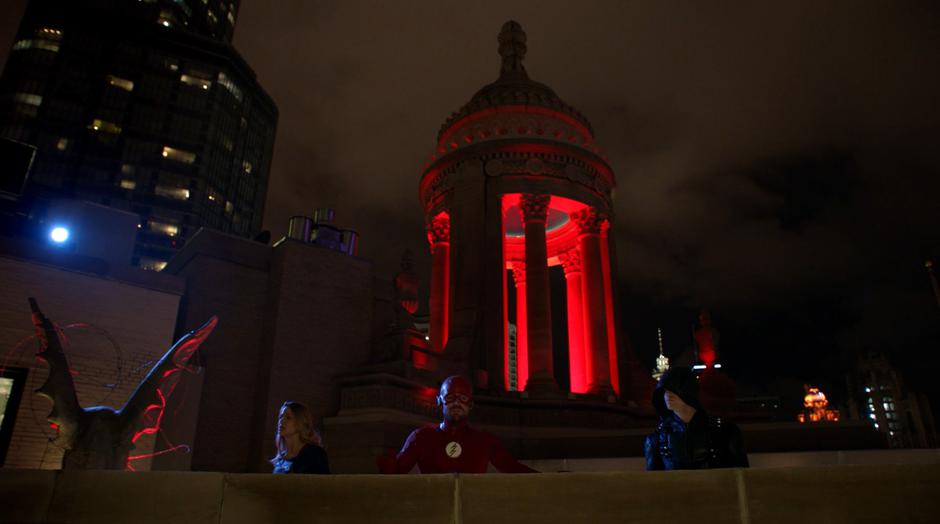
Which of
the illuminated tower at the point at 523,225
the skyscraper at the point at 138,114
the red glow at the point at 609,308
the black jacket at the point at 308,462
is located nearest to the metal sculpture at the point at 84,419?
the black jacket at the point at 308,462

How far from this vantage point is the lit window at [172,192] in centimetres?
7025

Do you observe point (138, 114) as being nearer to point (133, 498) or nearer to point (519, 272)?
point (519, 272)

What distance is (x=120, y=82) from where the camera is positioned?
72250 mm

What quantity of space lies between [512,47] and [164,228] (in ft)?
171

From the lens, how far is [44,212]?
1802 centimetres

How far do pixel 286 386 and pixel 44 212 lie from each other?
30.3 ft

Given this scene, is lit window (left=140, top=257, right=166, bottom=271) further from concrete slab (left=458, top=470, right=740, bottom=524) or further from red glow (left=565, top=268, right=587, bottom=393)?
concrete slab (left=458, top=470, right=740, bottom=524)

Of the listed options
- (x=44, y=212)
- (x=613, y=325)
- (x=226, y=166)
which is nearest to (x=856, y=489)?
(x=44, y=212)

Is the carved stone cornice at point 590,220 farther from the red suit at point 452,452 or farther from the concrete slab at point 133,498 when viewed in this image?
the concrete slab at point 133,498

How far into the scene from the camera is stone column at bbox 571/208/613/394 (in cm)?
2767

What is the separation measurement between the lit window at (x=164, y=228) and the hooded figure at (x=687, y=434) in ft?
240

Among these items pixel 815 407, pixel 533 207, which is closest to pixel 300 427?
pixel 533 207

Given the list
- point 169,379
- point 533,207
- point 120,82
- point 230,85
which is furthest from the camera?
point 230,85

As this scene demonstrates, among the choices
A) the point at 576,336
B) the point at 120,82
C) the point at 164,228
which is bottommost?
the point at 576,336
